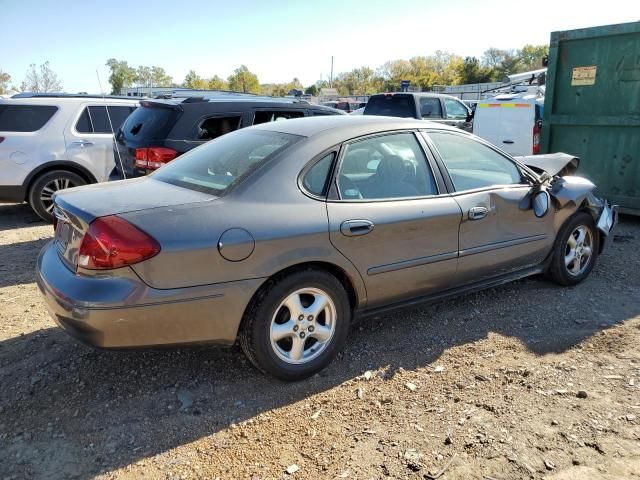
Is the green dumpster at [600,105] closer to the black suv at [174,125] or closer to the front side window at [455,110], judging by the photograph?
the black suv at [174,125]

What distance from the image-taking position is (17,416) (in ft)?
9.39

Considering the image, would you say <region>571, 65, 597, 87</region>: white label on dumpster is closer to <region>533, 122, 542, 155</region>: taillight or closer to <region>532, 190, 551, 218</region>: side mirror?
<region>533, 122, 542, 155</region>: taillight

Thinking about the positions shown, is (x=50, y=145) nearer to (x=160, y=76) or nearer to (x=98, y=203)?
(x=98, y=203)

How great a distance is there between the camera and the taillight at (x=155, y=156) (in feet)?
18.3

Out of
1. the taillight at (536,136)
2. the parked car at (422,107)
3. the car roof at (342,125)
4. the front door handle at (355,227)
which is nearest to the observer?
the front door handle at (355,227)

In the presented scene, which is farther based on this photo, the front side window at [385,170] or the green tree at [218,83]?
the green tree at [218,83]

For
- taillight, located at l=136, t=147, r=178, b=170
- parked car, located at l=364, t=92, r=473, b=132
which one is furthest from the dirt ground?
parked car, located at l=364, t=92, r=473, b=132

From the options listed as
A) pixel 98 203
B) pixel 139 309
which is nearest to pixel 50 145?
pixel 98 203

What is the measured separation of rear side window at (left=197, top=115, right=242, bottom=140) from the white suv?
228 centimetres

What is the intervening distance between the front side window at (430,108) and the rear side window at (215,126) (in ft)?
21.2

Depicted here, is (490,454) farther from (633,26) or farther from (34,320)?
(633,26)

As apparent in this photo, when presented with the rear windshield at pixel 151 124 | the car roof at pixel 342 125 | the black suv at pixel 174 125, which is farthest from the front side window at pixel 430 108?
the car roof at pixel 342 125

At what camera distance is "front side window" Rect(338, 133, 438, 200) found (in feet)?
11.0

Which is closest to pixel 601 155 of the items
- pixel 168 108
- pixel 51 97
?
pixel 168 108
